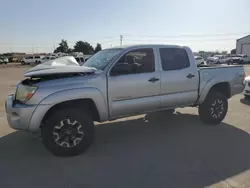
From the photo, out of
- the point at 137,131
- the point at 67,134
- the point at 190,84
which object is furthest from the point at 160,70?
the point at 67,134

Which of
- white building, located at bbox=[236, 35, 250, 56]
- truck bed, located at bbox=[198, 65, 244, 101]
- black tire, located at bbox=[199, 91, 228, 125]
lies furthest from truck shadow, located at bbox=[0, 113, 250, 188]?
white building, located at bbox=[236, 35, 250, 56]

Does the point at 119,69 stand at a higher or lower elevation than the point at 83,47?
lower

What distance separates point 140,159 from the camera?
405 centimetres

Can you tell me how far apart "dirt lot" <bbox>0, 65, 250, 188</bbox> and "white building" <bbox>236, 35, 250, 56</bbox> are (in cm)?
5354

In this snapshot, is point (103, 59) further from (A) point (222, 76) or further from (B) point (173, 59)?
(A) point (222, 76)

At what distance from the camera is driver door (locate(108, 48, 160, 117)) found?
4.47m

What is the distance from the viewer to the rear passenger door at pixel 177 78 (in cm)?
507

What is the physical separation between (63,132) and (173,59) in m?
2.76

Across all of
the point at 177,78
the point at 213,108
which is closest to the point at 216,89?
the point at 213,108

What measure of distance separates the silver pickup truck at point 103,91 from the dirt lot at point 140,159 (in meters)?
0.45

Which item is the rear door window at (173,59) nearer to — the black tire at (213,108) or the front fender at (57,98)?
the black tire at (213,108)

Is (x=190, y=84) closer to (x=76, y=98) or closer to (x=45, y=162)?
(x=76, y=98)

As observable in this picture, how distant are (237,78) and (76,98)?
4255 mm

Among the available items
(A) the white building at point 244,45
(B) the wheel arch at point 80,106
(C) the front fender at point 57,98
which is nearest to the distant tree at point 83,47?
(A) the white building at point 244,45
